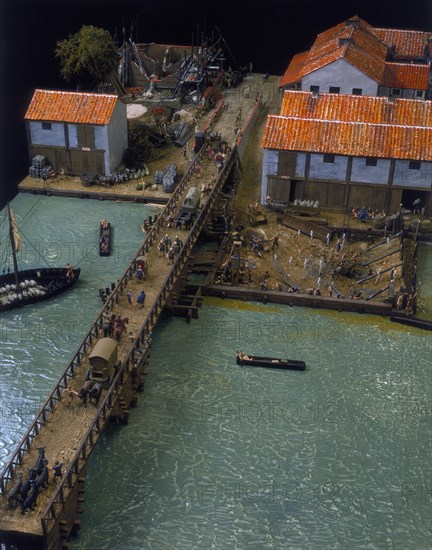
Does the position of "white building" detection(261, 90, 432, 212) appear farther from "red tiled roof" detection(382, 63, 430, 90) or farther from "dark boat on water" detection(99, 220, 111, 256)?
"dark boat on water" detection(99, 220, 111, 256)

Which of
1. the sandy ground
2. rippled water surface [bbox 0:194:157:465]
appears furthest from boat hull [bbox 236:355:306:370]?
rippled water surface [bbox 0:194:157:465]

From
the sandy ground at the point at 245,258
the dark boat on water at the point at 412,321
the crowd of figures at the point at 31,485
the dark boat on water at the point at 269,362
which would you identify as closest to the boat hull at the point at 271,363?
the dark boat on water at the point at 269,362

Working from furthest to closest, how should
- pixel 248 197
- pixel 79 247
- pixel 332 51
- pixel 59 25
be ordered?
pixel 59 25 < pixel 332 51 < pixel 248 197 < pixel 79 247

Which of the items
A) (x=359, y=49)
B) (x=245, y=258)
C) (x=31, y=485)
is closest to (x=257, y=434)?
(x=31, y=485)

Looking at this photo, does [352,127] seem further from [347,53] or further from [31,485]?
[31,485]

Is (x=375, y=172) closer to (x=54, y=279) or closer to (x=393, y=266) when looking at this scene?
(x=393, y=266)

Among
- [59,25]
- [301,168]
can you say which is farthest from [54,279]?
[59,25]

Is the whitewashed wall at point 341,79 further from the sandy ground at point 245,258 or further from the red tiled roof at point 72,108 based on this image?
the red tiled roof at point 72,108
